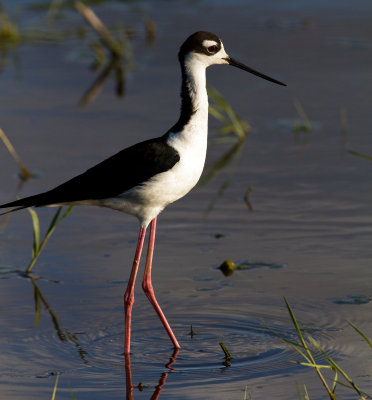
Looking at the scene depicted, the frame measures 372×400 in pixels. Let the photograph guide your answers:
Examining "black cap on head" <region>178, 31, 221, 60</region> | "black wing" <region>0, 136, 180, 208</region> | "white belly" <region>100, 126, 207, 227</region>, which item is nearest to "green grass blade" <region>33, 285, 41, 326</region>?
"black wing" <region>0, 136, 180, 208</region>

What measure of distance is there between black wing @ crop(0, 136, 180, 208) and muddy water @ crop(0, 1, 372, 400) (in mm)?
668

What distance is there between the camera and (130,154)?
5.23 meters

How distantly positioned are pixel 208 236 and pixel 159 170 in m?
1.46

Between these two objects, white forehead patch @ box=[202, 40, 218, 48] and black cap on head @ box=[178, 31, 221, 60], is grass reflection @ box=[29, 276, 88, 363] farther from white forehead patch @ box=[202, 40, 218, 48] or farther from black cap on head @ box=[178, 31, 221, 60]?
white forehead patch @ box=[202, 40, 218, 48]

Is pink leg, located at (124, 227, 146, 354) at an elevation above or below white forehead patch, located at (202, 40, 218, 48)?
below

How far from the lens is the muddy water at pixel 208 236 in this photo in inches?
190

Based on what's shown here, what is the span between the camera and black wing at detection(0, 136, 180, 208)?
201 inches

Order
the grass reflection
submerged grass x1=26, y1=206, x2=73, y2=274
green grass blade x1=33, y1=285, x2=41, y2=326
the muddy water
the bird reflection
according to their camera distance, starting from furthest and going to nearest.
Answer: submerged grass x1=26, y1=206, x2=73, y2=274
green grass blade x1=33, y1=285, x2=41, y2=326
the grass reflection
the muddy water
the bird reflection

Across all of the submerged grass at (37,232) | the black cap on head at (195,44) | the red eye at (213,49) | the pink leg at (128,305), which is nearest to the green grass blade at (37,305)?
the submerged grass at (37,232)

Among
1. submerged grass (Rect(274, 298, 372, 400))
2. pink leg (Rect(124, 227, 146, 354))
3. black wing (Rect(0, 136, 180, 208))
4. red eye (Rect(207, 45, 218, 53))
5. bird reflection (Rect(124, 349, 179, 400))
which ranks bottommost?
bird reflection (Rect(124, 349, 179, 400))

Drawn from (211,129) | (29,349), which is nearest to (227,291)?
(29,349)

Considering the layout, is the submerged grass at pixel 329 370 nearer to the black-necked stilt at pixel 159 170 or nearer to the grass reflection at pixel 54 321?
the black-necked stilt at pixel 159 170

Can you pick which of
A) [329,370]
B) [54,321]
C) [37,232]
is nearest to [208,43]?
[37,232]

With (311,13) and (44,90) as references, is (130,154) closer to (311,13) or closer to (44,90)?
(44,90)
